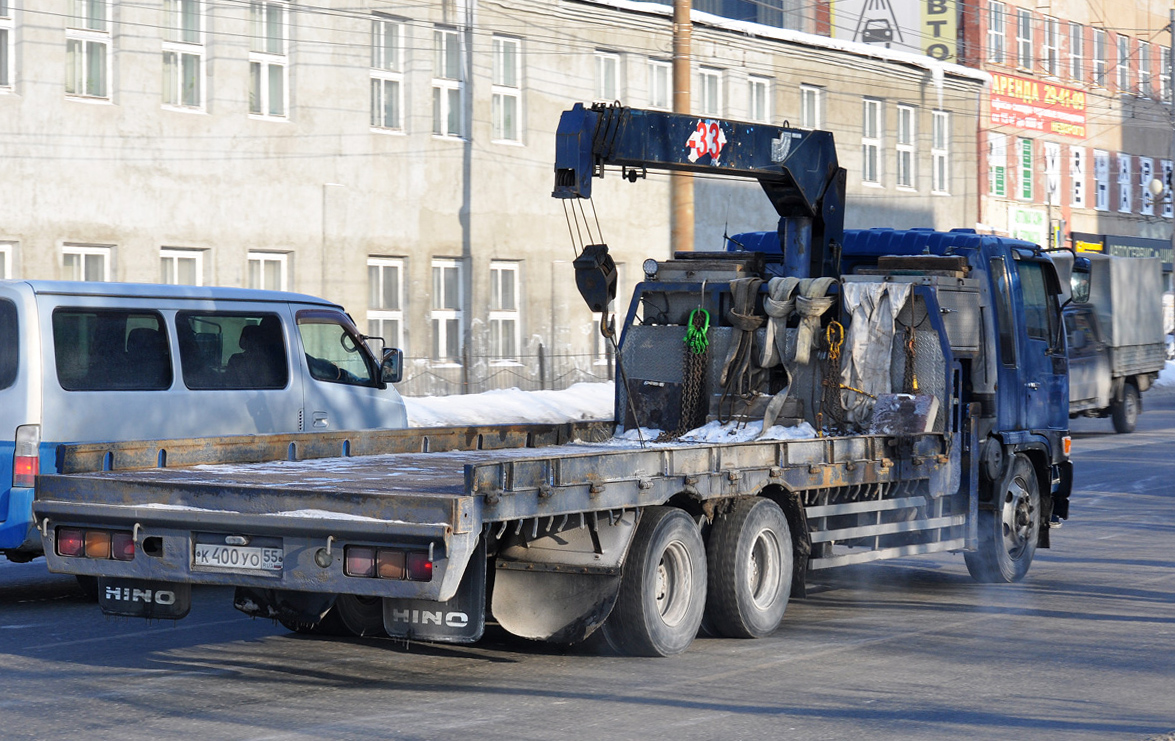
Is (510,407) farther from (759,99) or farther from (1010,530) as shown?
(1010,530)

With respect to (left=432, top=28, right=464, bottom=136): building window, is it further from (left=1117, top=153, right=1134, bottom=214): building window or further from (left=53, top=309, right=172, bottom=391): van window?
(left=1117, top=153, right=1134, bottom=214): building window

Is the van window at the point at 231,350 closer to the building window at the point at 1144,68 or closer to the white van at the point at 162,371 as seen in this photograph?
the white van at the point at 162,371

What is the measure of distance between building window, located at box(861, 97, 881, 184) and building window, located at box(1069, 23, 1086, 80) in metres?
16.8

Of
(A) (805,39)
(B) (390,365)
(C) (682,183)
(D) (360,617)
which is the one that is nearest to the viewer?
(D) (360,617)

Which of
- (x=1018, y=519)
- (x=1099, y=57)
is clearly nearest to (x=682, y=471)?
(x=1018, y=519)

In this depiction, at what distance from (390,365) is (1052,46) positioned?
43.0 m

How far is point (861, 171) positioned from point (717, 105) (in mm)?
5432

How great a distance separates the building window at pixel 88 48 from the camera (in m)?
22.6

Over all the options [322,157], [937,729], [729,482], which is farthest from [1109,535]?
[322,157]

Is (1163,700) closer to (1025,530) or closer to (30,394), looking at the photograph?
(1025,530)

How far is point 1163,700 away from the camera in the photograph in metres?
7.29

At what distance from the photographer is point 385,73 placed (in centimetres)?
2697

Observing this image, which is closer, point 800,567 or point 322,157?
point 800,567

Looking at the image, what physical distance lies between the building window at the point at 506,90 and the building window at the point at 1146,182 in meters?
32.4
